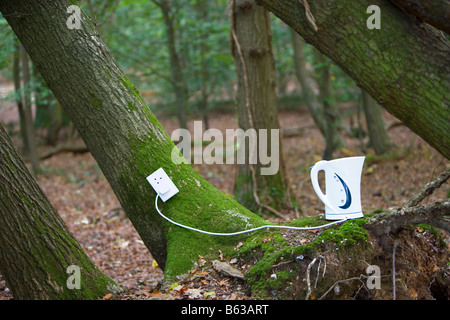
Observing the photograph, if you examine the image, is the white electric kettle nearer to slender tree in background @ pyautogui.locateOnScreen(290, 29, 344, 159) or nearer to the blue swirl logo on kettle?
the blue swirl logo on kettle

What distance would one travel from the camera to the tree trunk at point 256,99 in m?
5.84

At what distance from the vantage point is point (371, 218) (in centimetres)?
276

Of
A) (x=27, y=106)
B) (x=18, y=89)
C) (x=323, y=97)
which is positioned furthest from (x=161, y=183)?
(x=27, y=106)

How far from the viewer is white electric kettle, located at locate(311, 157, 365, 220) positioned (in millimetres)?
2797

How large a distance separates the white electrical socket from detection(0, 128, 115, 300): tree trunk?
0.68 meters

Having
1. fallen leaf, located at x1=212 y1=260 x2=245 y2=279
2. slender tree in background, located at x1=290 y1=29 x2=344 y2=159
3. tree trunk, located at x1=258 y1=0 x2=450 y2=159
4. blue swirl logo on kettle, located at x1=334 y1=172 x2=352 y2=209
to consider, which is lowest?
fallen leaf, located at x1=212 y1=260 x2=245 y2=279

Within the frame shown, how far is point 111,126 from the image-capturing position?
3.06 m

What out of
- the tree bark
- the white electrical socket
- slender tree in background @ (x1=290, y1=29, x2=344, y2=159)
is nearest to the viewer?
the tree bark

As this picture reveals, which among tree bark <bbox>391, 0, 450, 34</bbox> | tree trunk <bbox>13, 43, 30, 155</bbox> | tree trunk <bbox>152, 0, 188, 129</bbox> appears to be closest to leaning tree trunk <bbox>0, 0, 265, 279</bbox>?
tree bark <bbox>391, 0, 450, 34</bbox>

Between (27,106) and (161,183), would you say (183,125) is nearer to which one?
(27,106)

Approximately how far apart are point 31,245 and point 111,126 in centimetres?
97
